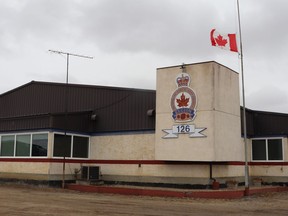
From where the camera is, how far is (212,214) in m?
14.7

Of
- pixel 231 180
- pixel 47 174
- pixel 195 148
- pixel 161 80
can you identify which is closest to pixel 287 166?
pixel 231 180

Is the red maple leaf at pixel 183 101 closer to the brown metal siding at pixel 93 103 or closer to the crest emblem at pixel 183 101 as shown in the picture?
the crest emblem at pixel 183 101

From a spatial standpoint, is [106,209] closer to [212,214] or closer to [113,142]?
[212,214]

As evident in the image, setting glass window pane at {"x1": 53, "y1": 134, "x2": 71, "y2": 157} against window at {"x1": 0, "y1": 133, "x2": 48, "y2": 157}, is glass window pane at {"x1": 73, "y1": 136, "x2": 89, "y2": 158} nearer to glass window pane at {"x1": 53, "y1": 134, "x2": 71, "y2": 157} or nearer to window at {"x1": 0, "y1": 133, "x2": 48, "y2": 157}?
glass window pane at {"x1": 53, "y1": 134, "x2": 71, "y2": 157}

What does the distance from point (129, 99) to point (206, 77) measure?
18.9ft

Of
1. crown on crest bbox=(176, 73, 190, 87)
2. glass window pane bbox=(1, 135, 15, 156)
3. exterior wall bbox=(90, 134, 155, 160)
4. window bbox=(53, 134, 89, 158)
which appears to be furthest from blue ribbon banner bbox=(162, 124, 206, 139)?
glass window pane bbox=(1, 135, 15, 156)

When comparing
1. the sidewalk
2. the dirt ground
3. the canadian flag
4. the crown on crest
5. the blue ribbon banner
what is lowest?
the dirt ground

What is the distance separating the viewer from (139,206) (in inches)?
661

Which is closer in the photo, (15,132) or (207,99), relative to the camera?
(207,99)

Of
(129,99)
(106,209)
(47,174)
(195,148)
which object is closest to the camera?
(106,209)

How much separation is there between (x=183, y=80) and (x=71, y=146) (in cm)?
831

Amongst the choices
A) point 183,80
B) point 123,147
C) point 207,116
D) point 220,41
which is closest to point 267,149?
point 207,116

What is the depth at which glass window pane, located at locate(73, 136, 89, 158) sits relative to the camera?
2700 centimetres

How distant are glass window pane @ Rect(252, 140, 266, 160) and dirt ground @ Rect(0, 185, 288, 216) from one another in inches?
316
